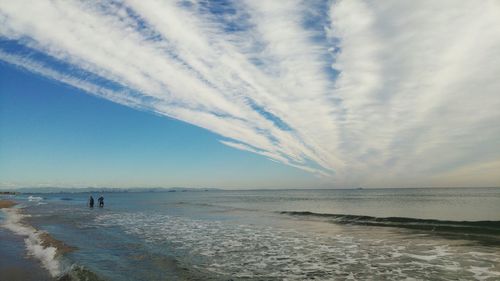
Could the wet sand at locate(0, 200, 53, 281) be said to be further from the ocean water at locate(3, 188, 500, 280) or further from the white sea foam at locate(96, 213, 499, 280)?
the white sea foam at locate(96, 213, 499, 280)

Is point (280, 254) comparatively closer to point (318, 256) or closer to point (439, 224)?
point (318, 256)

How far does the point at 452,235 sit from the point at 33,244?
95.7 feet


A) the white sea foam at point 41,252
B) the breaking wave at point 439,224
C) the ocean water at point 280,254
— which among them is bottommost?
the white sea foam at point 41,252

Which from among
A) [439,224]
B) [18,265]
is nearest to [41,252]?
[18,265]

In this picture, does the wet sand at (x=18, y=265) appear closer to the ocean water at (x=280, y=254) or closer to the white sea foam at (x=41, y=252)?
the white sea foam at (x=41, y=252)

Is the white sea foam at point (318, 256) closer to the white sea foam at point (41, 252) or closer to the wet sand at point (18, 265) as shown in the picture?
the white sea foam at point (41, 252)

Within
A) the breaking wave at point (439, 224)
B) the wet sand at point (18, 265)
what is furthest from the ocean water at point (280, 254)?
the wet sand at point (18, 265)

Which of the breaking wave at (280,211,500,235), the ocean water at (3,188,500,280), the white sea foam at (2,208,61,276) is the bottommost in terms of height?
the white sea foam at (2,208,61,276)

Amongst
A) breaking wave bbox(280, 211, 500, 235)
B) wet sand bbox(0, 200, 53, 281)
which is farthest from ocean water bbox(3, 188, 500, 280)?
wet sand bbox(0, 200, 53, 281)

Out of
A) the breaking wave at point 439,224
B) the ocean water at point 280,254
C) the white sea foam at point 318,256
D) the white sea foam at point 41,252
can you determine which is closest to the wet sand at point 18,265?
the white sea foam at point 41,252

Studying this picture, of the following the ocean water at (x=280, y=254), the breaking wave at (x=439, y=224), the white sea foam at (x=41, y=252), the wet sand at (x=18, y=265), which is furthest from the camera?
the breaking wave at (x=439, y=224)

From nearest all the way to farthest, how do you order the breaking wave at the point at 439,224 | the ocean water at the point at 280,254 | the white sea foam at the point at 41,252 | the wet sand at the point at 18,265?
the wet sand at the point at 18,265, the ocean water at the point at 280,254, the white sea foam at the point at 41,252, the breaking wave at the point at 439,224

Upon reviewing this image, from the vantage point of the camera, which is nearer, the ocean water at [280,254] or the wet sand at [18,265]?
the wet sand at [18,265]

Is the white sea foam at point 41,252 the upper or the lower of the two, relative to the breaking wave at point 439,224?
lower
